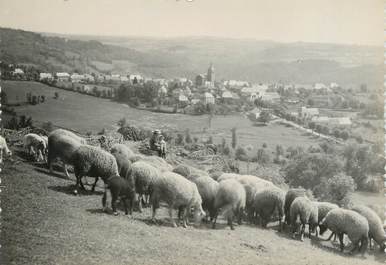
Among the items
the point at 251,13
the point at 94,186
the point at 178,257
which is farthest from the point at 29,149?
the point at 251,13

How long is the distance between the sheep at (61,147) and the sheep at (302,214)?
4.79 metres

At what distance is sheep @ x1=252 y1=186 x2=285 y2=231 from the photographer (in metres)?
9.47

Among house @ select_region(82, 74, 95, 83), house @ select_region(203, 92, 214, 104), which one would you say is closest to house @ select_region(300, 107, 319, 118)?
house @ select_region(203, 92, 214, 104)

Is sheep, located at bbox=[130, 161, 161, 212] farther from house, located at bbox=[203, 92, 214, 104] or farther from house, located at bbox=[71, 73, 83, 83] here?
house, located at bbox=[203, 92, 214, 104]

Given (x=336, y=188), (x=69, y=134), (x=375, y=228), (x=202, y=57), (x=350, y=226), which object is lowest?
(x=375, y=228)

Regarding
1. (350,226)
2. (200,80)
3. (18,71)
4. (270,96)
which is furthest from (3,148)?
(350,226)

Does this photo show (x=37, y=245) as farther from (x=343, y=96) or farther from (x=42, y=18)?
(x=343, y=96)

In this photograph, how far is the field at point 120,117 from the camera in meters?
9.30

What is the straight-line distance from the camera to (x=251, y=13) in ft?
33.6

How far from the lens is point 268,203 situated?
9.47 meters

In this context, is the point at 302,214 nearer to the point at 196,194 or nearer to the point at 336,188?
the point at 336,188

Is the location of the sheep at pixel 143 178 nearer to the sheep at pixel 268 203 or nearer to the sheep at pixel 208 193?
the sheep at pixel 208 193

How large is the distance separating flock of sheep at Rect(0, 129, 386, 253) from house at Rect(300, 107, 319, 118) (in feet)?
6.76

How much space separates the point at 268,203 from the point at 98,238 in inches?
154
